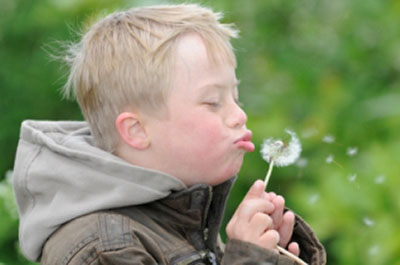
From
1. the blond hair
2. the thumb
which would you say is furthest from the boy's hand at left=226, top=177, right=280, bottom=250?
the blond hair

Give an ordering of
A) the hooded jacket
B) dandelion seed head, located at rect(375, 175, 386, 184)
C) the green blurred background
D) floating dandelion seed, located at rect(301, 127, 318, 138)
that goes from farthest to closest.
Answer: floating dandelion seed, located at rect(301, 127, 318, 138) < the green blurred background < dandelion seed head, located at rect(375, 175, 386, 184) < the hooded jacket

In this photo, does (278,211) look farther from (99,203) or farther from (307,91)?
(307,91)

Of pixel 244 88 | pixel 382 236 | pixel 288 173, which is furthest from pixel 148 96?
pixel 244 88

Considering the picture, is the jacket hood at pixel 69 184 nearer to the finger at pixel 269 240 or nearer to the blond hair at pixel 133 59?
the blond hair at pixel 133 59

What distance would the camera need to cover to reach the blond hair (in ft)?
6.23

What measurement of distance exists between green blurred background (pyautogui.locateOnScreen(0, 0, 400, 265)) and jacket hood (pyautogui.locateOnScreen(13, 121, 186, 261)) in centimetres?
114

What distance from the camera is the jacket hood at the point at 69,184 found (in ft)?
5.99

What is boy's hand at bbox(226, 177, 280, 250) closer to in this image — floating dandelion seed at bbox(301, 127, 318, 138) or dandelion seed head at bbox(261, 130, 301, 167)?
dandelion seed head at bbox(261, 130, 301, 167)

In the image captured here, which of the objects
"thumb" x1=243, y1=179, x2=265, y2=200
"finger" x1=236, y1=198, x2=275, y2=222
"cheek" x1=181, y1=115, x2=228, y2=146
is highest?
"cheek" x1=181, y1=115, x2=228, y2=146

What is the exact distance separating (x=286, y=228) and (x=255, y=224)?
0.22 metres

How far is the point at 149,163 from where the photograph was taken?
192 centimetres

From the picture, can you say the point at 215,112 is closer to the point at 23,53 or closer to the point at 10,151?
the point at 10,151

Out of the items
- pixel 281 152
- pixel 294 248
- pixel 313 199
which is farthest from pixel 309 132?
pixel 294 248

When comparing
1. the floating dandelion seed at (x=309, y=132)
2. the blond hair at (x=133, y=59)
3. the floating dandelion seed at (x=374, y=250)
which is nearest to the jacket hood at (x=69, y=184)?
the blond hair at (x=133, y=59)
